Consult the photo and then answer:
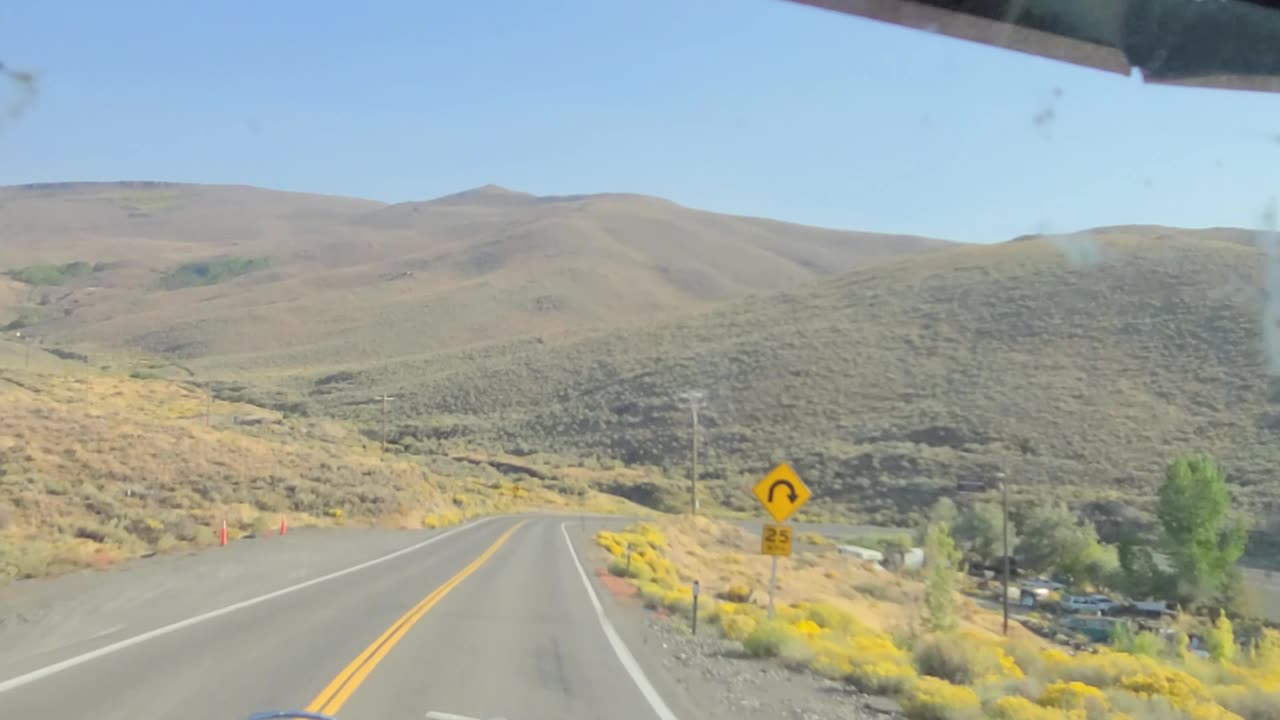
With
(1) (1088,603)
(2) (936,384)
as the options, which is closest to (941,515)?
(1) (1088,603)

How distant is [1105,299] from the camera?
6612cm

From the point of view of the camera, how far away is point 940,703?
10391 mm

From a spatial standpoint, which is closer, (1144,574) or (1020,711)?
(1020,711)

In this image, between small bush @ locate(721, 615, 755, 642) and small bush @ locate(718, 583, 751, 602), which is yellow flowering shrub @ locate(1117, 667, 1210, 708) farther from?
small bush @ locate(718, 583, 751, 602)

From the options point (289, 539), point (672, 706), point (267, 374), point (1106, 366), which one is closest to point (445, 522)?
point (289, 539)

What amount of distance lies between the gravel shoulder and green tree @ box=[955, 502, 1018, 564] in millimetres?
26410

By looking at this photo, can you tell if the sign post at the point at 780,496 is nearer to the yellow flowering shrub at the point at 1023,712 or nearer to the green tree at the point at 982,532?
the yellow flowering shrub at the point at 1023,712

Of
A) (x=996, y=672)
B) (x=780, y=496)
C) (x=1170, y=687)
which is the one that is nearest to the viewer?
(x=1170, y=687)

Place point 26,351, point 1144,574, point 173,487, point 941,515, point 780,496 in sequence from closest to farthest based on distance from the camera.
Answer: point 780,496 → point 1144,574 → point 173,487 → point 941,515 → point 26,351

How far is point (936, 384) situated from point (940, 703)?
55.9 m

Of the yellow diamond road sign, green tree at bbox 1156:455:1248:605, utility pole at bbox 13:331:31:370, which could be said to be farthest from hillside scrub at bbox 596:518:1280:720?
utility pole at bbox 13:331:31:370

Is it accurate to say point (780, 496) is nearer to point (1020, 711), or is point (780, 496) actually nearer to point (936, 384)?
point (1020, 711)

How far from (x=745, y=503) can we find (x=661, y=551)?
2429 centimetres

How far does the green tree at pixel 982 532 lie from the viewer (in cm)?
4178
